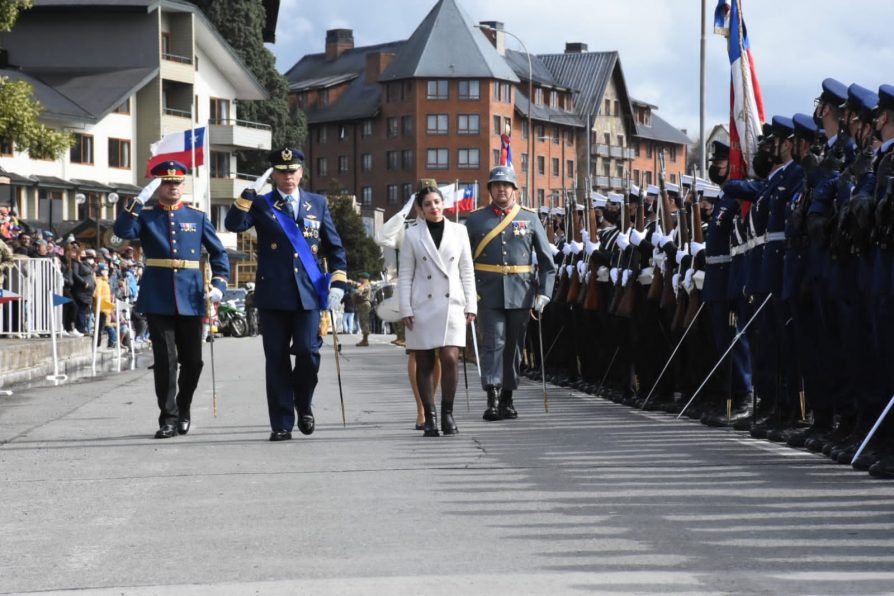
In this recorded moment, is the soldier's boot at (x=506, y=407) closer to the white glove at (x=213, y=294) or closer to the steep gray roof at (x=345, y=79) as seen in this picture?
the white glove at (x=213, y=294)

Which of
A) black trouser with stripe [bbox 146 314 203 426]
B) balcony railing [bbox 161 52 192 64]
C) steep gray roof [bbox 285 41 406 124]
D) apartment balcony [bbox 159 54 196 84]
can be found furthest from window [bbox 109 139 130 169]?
black trouser with stripe [bbox 146 314 203 426]

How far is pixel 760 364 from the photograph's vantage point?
1277cm

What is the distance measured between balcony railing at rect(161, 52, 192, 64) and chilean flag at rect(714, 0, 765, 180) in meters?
61.5

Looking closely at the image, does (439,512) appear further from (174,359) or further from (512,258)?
(512,258)

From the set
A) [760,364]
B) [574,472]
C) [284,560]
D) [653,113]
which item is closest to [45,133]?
[760,364]

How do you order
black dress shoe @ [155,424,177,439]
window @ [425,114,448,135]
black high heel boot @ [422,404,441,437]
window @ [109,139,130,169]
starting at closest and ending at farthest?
1. black high heel boot @ [422,404,441,437]
2. black dress shoe @ [155,424,177,439]
3. window @ [109,139,130,169]
4. window @ [425,114,448,135]

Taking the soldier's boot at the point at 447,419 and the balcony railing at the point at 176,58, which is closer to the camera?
the soldier's boot at the point at 447,419

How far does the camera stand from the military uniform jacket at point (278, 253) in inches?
505

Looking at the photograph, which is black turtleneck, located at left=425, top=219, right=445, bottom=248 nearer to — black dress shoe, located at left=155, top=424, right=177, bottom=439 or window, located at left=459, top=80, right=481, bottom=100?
black dress shoe, located at left=155, top=424, right=177, bottom=439

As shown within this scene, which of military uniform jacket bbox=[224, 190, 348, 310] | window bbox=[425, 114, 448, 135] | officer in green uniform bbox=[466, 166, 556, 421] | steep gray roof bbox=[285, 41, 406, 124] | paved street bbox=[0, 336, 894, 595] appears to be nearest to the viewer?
paved street bbox=[0, 336, 894, 595]

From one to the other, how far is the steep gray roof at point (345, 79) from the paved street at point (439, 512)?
384 ft

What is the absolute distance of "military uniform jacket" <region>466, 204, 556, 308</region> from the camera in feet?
48.8

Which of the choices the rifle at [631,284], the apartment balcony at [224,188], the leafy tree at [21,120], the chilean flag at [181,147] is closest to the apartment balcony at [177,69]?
the apartment balcony at [224,188]

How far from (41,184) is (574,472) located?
5833 cm
